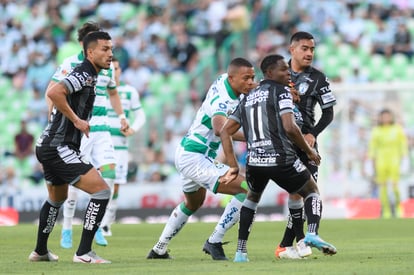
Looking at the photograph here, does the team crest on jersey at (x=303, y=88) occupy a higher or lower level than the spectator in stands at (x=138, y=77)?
higher

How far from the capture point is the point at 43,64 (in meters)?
28.5

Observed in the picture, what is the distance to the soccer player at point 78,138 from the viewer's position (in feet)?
34.4

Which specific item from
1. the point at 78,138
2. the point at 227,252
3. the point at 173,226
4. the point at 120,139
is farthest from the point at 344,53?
the point at 78,138

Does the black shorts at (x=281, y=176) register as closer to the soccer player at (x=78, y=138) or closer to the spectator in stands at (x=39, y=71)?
the soccer player at (x=78, y=138)

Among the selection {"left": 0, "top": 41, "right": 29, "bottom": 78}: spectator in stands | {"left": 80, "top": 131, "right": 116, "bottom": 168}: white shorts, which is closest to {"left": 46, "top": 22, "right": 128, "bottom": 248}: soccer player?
{"left": 80, "top": 131, "right": 116, "bottom": 168}: white shorts

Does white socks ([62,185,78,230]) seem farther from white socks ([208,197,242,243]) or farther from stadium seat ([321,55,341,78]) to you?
stadium seat ([321,55,341,78])

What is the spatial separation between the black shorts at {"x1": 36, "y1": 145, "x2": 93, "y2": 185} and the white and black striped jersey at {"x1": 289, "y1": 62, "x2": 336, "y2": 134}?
2.44 m

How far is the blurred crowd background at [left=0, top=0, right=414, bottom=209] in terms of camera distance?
26.5m

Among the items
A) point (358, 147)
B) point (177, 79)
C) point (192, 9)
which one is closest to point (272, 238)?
point (358, 147)

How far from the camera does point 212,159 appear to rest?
1124 centimetres

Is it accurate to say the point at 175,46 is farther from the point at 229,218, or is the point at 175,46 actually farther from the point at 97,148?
the point at 229,218

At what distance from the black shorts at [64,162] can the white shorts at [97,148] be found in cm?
390

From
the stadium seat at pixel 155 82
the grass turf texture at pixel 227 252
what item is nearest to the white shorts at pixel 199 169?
the grass turf texture at pixel 227 252

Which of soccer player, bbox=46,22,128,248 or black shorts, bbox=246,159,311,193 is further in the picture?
soccer player, bbox=46,22,128,248
